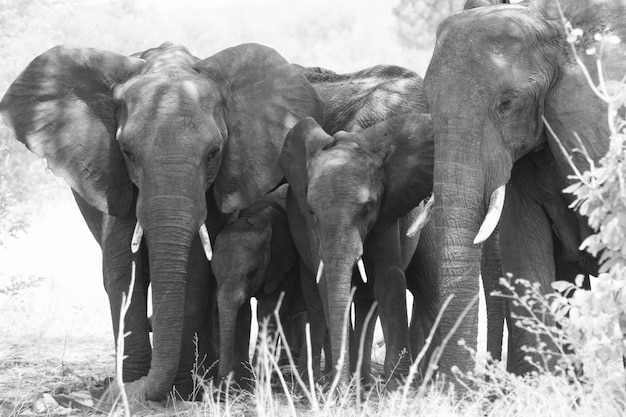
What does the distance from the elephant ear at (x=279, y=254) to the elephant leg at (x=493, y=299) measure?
125 centimetres

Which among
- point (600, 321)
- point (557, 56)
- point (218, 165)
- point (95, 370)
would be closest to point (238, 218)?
point (218, 165)

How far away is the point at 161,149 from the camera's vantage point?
812 centimetres

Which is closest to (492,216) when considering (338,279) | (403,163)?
(338,279)

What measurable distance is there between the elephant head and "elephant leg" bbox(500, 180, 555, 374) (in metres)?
0.79

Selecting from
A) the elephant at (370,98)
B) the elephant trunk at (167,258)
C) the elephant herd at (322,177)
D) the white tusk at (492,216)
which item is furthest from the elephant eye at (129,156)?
the white tusk at (492,216)

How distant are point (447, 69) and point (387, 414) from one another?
1937mm

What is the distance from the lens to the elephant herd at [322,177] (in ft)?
23.4

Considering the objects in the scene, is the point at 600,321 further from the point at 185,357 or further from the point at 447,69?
the point at 185,357

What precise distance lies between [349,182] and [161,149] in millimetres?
1090

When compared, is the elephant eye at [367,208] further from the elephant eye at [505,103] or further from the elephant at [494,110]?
the elephant eye at [505,103]

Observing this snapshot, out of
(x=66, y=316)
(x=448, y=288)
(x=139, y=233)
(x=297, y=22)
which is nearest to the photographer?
(x=448, y=288)

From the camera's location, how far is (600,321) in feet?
18.1

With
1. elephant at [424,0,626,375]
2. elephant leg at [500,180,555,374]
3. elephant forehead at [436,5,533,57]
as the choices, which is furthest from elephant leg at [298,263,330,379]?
elephant forehead at [436,5,533,57]

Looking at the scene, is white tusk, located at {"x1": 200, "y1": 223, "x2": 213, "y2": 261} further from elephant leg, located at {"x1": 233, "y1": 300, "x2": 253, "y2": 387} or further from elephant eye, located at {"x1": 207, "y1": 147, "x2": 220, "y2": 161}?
elephant leg, located at {"x1": 233, "y1": 300, "x2": 253, "y2": 387}
